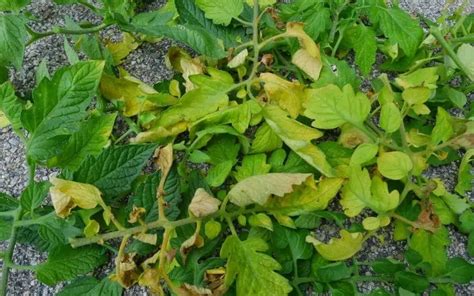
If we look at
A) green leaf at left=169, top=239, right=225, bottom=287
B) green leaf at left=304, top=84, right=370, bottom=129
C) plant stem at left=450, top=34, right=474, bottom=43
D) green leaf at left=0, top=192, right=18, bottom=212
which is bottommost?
green leaf at left=169, top=239, right=225, bottom=287

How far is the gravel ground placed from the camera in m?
0.88

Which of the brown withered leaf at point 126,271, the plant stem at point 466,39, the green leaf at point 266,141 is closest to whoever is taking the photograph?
the brown withered leaf at point 126,271

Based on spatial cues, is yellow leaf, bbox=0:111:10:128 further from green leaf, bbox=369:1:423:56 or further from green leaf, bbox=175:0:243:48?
green leaf, bbox=369:1:423:56

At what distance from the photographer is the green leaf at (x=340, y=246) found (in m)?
0.83

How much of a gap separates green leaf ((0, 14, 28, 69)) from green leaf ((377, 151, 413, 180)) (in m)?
0.53

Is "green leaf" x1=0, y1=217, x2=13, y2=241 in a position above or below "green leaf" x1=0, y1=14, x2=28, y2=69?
below

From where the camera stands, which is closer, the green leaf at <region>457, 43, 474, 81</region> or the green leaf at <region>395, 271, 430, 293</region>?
the green leaf at <region>395, 271, 430, 293</region>

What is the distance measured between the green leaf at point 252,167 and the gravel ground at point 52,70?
0.18 meters

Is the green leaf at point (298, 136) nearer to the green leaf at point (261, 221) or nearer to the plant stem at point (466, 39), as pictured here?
the green leaf at point (261, 221)

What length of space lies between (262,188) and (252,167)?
2.5 inches

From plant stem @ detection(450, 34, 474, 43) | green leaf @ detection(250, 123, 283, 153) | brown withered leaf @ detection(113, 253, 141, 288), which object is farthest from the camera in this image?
plant stem @ detection(450, 34, 474, 43)

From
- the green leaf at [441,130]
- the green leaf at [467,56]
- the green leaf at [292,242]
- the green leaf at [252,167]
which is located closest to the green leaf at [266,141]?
the green leaf at [252,167]

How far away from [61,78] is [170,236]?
0.87ft

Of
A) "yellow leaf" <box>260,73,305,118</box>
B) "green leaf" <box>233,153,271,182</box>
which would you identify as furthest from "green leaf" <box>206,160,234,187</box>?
"yellow leaf" <box>260,73,305,118</box>
